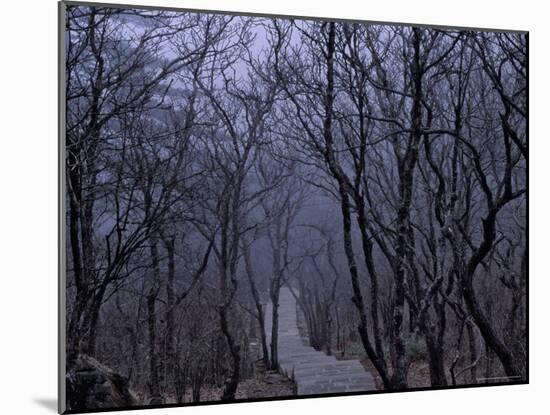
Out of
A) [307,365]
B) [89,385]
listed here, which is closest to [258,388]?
[307,365]

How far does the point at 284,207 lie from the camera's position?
6.34 m

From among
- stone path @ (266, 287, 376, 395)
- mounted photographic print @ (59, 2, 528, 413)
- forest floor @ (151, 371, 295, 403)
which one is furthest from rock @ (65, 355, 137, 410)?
stone path @ (266, 287, 376, 395)

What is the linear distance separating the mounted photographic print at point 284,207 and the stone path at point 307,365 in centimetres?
1

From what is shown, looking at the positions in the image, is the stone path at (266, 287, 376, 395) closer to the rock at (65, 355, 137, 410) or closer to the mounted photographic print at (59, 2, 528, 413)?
the mounted photographic print at (59, 2, 528, 413)

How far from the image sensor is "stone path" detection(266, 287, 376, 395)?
20.7ft

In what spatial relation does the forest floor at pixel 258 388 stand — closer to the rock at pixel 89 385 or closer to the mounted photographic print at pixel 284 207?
the mounted photographic print at pixel 284 207

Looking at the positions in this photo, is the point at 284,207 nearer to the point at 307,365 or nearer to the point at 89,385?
the point at 307,365

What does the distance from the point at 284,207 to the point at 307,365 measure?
1.18 m

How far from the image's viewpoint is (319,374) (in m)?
6.41

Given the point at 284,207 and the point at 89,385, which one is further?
the point at 284,207

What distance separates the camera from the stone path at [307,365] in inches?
248

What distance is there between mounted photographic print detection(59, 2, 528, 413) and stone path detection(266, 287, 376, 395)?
0.01 metres

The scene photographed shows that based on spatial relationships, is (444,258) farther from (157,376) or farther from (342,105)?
(157,376)

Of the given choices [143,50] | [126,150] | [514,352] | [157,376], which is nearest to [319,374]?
[157,376]
